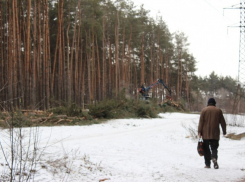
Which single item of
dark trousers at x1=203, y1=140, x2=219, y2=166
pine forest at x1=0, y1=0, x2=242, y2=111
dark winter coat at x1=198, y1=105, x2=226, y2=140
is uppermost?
pine forest at x1=0, y1=0, x2=242, y2=111

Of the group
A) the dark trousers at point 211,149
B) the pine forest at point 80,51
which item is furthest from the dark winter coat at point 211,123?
the pine forest at point 80,51

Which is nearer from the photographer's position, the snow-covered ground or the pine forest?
the snow-covered ground

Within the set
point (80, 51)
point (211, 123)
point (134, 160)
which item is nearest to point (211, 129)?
point (211, 123)

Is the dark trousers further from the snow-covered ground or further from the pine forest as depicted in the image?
the pine forest

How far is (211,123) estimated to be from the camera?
736 centimetres

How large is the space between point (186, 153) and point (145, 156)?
195cm

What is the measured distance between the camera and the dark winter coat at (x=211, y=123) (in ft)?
23.9

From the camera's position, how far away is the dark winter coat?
23.9 feet

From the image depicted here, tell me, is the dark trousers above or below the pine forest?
below

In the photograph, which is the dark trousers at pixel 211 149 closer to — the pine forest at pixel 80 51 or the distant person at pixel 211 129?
the distant person at pixel 211 129

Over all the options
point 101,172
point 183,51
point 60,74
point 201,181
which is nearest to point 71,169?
point 101,172

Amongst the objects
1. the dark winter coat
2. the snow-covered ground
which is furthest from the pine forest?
the dark winter coat

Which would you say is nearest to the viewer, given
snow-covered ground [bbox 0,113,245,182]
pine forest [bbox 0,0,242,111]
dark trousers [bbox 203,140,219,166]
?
snow-covered ground [bbox 0,113,245,182]

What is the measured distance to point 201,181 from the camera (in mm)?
5922
